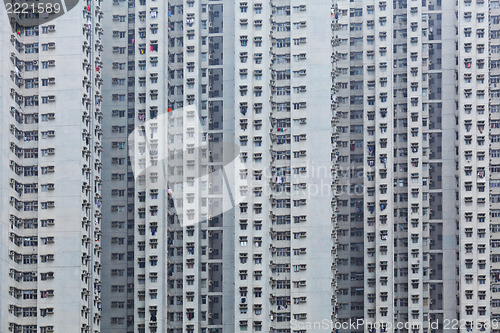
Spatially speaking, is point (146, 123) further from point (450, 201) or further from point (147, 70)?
point (450, 201)

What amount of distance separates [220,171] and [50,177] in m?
13.7

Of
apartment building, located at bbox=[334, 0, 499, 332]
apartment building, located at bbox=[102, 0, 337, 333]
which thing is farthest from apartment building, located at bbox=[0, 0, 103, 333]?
apartment building, located at bbox=[334, 0, 499, 332]

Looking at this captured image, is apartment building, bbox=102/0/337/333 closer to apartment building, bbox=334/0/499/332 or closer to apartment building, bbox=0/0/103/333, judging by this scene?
apartment building, bbox=334/0/499/332

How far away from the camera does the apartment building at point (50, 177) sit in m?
93.1

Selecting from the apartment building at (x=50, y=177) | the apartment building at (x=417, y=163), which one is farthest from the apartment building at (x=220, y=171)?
the apartment building at (x=50, y=177)

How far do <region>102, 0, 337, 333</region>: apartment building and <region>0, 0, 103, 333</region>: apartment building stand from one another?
4.89 meters

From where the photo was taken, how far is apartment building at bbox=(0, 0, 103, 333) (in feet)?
306

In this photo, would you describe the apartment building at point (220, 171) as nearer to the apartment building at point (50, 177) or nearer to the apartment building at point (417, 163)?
the apartment building at point (417, 163)

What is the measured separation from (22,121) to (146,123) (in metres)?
10.6

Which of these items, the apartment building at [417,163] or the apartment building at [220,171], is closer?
the apartment building at [220,171]

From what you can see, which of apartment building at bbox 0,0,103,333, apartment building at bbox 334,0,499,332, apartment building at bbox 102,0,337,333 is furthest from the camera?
apartment building at bbox 334,0,499,332

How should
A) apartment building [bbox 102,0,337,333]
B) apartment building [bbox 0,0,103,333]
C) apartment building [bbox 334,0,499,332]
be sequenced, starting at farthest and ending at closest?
apartment building [bbox 334,0,499,332] < apartment building [bbox 102,0,337,333] < apartment building [bbox 0,0,103,333]

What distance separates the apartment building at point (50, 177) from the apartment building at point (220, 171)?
193 inches

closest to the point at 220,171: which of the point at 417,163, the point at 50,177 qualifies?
the point at 50,177
